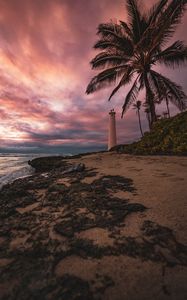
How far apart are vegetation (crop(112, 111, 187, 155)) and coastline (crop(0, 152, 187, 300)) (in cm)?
462

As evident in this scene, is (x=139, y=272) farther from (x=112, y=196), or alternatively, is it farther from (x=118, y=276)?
(x=112, y=196)

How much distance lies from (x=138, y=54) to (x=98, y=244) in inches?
450

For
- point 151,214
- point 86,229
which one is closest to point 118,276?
point 86,229

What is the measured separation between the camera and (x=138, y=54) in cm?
1079

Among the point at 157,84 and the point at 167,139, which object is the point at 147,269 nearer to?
the point at 167,139

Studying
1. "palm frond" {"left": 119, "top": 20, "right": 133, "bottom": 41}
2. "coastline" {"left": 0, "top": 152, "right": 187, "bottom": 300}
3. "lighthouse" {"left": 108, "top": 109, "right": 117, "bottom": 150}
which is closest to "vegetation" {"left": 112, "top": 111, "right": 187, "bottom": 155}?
"coastline" {"left": 0, "top": 152, "right": 187, "bottom": 300}

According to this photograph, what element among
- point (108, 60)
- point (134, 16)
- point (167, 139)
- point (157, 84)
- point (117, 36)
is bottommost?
point (167, 139)

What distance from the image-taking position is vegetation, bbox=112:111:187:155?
23.2 feet

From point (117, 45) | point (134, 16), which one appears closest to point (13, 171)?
point (117, 45)

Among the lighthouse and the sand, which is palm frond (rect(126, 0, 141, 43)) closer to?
the lighthouse

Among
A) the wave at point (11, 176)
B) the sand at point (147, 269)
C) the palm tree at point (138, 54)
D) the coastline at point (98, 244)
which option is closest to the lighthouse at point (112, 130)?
the palm tree at point (138, 54)

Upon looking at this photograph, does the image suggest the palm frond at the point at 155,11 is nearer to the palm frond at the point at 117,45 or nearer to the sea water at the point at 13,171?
the palm frond at the point at 117,45

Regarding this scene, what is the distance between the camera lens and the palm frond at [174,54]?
10.1 m

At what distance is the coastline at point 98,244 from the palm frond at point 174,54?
9.90m
